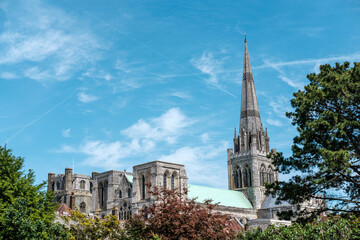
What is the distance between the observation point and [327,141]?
28953mm

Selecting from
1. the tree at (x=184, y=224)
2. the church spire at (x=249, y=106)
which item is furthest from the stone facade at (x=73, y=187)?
the tree at (x=184, y=224)

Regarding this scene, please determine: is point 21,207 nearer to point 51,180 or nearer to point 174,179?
point 174,179

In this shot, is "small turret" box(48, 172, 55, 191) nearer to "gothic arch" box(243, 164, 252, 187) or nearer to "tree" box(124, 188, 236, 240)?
"gothic arch" box(243, 164, 252, 187)

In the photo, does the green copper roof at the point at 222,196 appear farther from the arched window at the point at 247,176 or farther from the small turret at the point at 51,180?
the small turret at the point at 51,180

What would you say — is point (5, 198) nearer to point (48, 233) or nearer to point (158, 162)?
point (48, 233)

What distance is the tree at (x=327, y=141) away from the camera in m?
28.6

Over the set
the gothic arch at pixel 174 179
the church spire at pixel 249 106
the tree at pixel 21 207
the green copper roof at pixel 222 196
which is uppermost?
the church spire at pixel 249 106

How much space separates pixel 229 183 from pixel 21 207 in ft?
190

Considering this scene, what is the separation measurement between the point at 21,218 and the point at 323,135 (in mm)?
A: 19849

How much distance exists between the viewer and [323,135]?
29859 mm

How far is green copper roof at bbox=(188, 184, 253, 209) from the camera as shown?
7306cm

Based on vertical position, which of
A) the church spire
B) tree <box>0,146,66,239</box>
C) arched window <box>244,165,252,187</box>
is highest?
the church spire

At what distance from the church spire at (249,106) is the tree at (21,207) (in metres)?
53.8

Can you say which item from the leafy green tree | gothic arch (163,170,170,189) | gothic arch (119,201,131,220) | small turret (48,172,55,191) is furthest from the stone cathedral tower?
the leafy green tree
